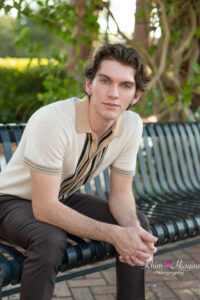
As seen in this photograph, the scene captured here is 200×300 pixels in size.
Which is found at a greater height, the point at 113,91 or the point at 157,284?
the point at 113,91

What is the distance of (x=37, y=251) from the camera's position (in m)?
1.91

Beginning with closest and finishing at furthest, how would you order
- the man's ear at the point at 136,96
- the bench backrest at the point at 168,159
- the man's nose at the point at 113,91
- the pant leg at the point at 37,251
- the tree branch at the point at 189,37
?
the pant leg at the point at 37,251 → the man's nose at the point at 113,91 → the man's ear at the point at 136,96 → the bench backrest at the point at 168,159 → the tree branch at the point at 189,37

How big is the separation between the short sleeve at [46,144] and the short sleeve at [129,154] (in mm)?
492

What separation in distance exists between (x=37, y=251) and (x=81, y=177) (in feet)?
2.12

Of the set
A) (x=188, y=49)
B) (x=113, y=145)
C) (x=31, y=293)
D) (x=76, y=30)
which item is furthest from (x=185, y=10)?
(x=31, y=293)

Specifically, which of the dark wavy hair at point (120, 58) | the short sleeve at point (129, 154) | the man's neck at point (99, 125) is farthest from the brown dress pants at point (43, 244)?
the dark wavy hair at point (120, 58)

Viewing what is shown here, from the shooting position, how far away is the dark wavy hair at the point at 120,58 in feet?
7.52

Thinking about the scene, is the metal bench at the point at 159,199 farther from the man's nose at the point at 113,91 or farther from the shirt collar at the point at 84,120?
the man's nose at the point at 113,91

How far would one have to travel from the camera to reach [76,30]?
4277 millimetres

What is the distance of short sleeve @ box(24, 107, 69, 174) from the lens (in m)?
2.09

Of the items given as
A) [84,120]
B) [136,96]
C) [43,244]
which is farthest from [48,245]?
[136,96]

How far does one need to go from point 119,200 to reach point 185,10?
303cm

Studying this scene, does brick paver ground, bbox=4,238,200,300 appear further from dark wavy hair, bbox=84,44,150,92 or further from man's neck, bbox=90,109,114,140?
dark wavy hair, bbox=84,44,150,92

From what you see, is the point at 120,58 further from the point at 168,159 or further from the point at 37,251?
the point at 168,159
